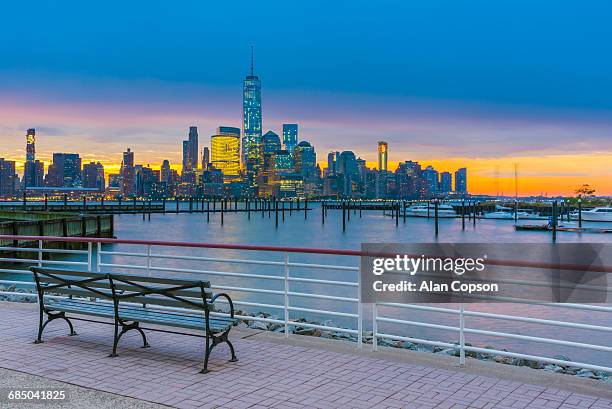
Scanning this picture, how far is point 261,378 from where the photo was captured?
6.33m

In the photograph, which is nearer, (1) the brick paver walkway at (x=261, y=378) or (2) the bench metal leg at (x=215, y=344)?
(1) the brick paver walkway at (x=261, y=378)

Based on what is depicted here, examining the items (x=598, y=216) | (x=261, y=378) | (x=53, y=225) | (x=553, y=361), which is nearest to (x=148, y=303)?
(x=261, y=378)

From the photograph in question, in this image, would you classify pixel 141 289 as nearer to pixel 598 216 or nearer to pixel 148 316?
pixel 148 316

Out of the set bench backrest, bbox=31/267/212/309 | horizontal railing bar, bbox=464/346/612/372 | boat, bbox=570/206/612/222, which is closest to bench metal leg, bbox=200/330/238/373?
bench backrest, bbox=31/267/212/309

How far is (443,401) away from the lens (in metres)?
5.59

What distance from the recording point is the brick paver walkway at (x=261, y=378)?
5609 millimetres

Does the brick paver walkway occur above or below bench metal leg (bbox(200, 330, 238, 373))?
below

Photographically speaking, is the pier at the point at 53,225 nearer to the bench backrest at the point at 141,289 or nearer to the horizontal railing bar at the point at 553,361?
the bench backrest at the point at 141,289

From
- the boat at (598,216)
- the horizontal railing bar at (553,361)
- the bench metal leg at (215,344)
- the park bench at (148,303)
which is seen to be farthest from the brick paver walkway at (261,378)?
the boat at (598,216)

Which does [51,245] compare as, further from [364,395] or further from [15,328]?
[364,395]

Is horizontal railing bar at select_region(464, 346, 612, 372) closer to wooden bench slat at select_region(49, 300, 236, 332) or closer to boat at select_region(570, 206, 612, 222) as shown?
wooden bench slat at select_region(49, 300, 236, 332)

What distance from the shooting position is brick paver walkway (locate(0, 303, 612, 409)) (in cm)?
561

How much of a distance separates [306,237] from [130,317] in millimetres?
74262

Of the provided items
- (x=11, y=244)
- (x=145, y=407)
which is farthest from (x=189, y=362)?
(x=11, y=244)
